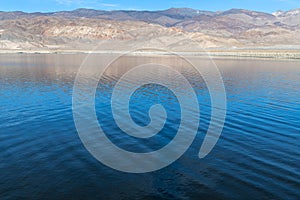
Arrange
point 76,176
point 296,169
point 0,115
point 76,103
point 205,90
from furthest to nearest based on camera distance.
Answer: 1. point 205,90
2. point 76,103
3. point 0,115
4. point 296,169
5. point 76,176

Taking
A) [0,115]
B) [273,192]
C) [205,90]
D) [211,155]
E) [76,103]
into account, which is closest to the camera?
[273,192]

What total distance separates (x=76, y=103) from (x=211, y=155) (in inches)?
683

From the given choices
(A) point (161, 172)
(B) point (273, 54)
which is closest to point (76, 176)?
(A) point (161, 172)

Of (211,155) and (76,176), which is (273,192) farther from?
(76,176)

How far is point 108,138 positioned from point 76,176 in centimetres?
556

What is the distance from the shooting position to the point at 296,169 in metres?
14.6

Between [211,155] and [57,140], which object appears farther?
[57,140]

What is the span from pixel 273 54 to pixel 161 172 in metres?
129

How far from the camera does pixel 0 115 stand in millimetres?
24281

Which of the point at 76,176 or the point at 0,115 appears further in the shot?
the point at 0,115

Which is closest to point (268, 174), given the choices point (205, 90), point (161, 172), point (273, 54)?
point (161, 172)

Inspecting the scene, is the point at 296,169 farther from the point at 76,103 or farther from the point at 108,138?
the point at 76,103

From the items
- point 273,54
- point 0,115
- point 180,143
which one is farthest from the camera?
point 273,54

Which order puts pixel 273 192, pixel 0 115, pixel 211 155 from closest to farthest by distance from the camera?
pixel 273 192 → pixel 211 155 → pixel 0 115
